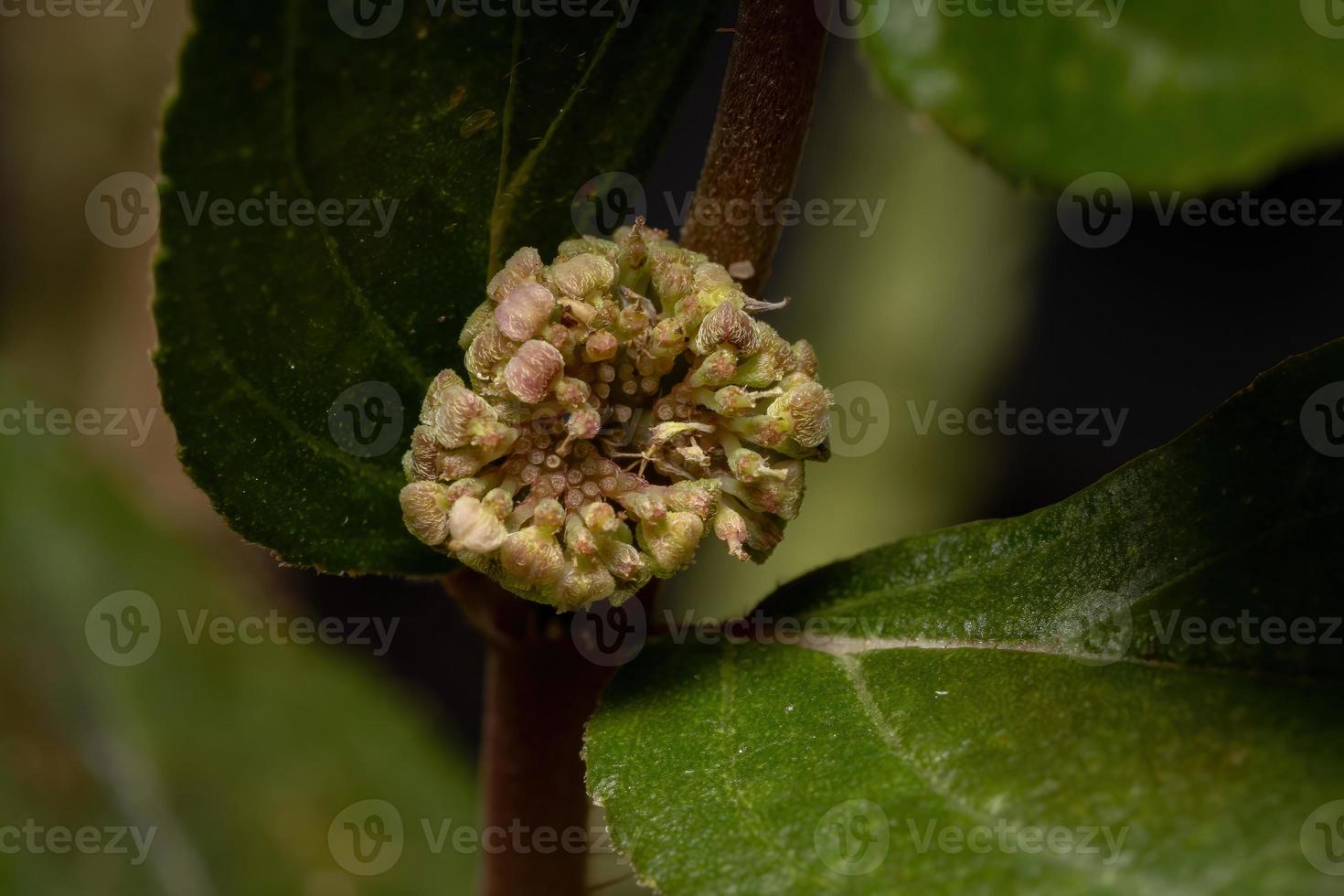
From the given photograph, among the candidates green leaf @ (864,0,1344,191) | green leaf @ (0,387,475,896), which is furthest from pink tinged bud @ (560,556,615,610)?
green leaf @ (0,387,475,896)

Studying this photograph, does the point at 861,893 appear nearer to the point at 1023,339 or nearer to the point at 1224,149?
the point at 1224,149

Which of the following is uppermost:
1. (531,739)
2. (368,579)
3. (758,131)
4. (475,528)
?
(758,131)

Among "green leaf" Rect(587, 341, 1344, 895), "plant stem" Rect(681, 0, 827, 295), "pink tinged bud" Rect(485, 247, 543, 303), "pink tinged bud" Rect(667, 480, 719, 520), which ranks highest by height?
"plant stem" Rect(681, 0, 827, 295)

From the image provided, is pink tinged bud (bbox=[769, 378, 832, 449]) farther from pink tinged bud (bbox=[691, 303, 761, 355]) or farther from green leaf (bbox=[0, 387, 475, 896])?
green leaf (bbox=[0, 387, 475, 896])

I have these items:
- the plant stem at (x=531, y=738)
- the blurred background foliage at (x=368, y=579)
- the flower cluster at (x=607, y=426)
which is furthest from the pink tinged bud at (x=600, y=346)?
the blurred background foliage at (x=368, y=579)

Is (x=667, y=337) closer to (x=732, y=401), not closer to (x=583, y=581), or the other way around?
(x=732, y=401)

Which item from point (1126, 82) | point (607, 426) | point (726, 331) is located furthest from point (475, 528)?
point (1126, 82)

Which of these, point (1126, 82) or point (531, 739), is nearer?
point (1126, 82)
